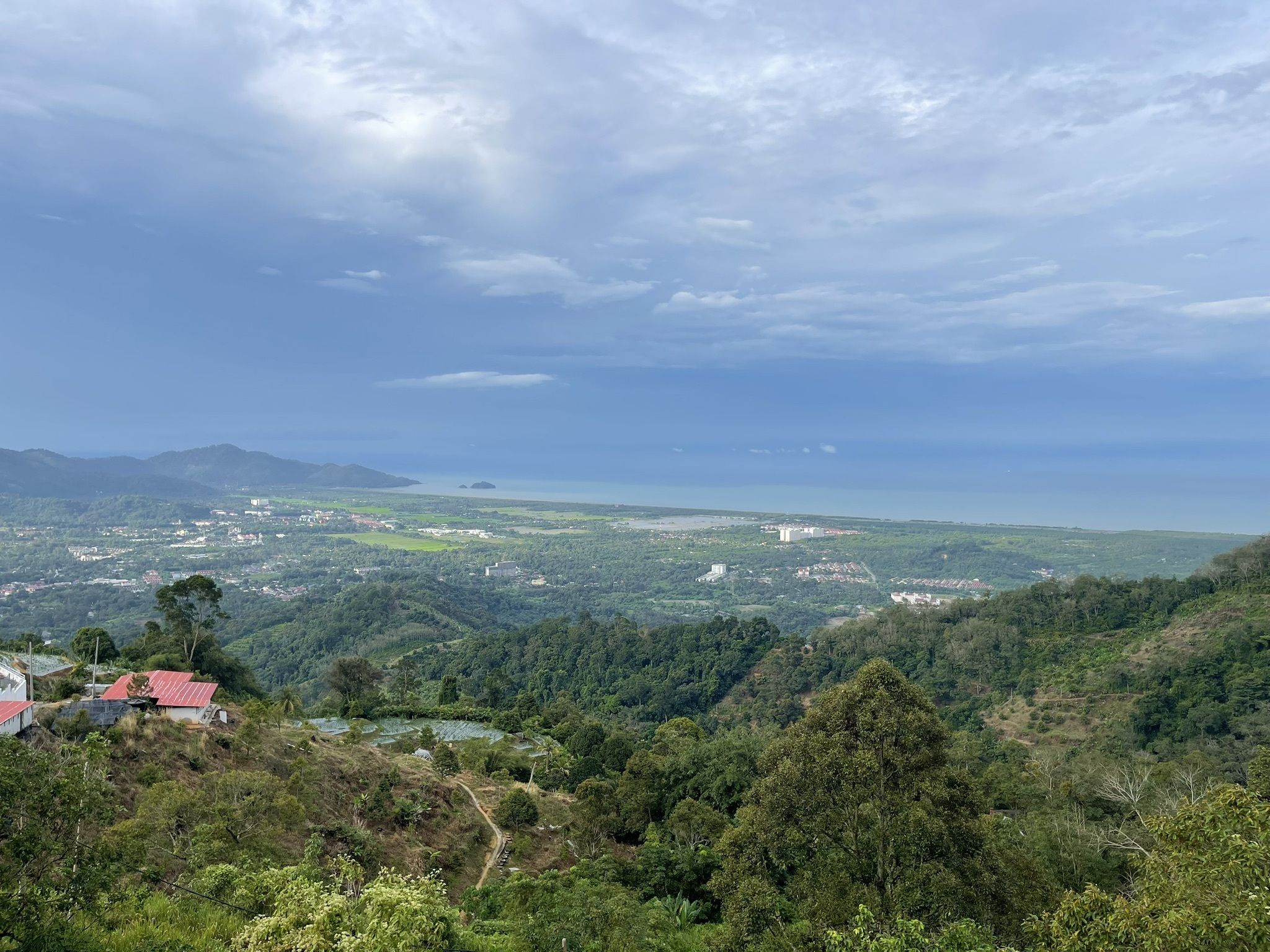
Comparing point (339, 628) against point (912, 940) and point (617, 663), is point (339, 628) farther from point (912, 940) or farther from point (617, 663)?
point (912, 940)

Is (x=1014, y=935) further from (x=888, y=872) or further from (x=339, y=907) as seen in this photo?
(x=339, y=907)

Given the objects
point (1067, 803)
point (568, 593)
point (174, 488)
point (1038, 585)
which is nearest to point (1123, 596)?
point (1038, 585)

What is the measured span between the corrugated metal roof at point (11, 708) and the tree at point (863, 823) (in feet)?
54.7

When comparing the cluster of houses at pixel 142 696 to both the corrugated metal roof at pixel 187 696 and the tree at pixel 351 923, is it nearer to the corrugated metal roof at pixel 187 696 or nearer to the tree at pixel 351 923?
the corrugated metal roof at pixel 187 696

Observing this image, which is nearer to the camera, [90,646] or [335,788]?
[335,788]

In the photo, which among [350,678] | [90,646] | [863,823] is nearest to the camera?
[863,823]

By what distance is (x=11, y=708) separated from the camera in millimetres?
15875

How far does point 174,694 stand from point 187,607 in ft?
45.8

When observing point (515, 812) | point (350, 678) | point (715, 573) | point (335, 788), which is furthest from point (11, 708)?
point (715, 573)

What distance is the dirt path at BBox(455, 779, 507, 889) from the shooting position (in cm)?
1844

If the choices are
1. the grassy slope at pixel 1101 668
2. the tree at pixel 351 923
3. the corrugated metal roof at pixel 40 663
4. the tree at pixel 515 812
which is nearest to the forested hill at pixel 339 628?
the corrugated metal roof at pixel 40 663

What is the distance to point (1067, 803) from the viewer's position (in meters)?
20.0

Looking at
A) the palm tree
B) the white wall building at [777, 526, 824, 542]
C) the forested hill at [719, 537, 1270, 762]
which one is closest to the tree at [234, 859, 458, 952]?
the palm tree

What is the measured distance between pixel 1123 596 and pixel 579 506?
137380 mm
